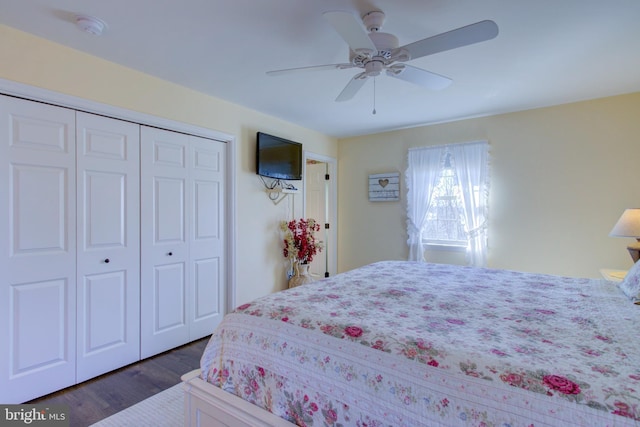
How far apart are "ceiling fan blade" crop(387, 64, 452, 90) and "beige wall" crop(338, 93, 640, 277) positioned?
6.53 ft

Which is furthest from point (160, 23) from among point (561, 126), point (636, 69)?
point (561, 126)

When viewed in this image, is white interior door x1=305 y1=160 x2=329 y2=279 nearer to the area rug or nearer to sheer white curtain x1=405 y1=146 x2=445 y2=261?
sheer white curtain x1=405 y1=146 x2=445 y2=261

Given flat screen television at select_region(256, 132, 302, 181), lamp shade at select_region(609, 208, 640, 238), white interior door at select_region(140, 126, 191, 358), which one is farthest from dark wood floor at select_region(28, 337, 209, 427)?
lamp shade at select_region(609, 208, 640, 238)

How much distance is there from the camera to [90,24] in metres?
1.90

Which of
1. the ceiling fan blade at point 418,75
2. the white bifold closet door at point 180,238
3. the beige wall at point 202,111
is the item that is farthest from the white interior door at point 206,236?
the ceiling fan blade at point 418,75

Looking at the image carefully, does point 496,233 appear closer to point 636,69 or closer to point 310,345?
point 636,69

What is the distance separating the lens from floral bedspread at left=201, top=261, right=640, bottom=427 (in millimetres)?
886

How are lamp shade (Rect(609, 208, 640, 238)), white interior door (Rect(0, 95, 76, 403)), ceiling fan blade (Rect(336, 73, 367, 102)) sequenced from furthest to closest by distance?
lamp shade (Rect(609, 208, 640, 238)) → ceiling fan blade (Rect(336, 73, 367, 102)) → white interior door (Rect(0, 95, 76, 403))

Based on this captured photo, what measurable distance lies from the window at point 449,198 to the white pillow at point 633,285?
186 cm

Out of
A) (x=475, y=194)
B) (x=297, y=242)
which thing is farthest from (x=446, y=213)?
(x=297, y=242)

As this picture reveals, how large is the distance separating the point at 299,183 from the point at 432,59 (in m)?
2.41

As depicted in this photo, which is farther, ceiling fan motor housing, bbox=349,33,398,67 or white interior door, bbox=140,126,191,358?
white interior door, bbox=140,126,191,358

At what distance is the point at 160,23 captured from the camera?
193 centimetres

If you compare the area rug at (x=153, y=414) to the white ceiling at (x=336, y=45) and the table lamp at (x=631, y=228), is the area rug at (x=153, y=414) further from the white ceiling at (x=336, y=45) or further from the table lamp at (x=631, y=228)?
the table lamp at (x=631, y=228)
